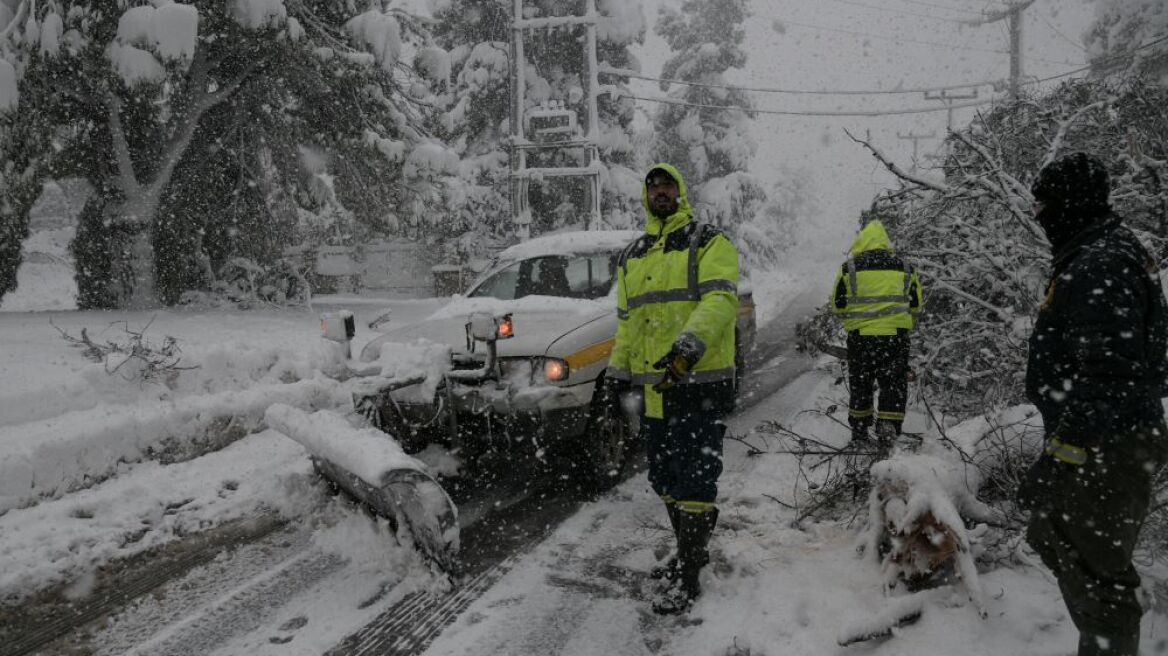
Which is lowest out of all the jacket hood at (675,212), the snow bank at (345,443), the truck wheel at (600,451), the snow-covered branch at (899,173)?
the truck wheel at (600,451)

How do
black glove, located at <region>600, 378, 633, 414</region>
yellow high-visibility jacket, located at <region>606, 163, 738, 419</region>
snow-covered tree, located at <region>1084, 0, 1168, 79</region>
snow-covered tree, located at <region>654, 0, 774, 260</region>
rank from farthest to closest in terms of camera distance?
snow-covered tree, located at <region>654, 0, 774, 260</region> → snow-covered tree, located at <region>1084, 0, 1168, 79</region> → black glove, located at <region>600, 378, 633, 414</region> → yellow high-visibility jacket, located at <region>606, 163, 738, 419</region>

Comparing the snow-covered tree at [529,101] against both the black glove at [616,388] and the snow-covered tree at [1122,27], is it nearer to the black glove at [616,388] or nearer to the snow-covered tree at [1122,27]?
the snow-covered tree at [1122,27]

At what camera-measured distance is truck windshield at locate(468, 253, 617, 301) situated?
5.25 metres

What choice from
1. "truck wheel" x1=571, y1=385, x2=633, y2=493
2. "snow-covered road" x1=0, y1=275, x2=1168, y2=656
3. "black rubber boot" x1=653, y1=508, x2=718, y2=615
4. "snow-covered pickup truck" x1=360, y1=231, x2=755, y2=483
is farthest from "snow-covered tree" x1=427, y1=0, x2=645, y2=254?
"black rubber boot" x1=653, y1=508, x2=718, y2=615

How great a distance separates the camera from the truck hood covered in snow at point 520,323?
425 cm

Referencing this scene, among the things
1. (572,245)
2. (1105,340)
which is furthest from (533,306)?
(1105,340)

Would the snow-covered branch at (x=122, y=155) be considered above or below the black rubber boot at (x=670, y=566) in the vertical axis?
above

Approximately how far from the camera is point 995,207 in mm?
5254

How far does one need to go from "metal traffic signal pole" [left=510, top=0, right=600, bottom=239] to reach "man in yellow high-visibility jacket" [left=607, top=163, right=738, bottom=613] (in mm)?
13654

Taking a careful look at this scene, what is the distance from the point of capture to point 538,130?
17.2 meters

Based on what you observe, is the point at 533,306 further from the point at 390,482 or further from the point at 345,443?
the point at 390,482

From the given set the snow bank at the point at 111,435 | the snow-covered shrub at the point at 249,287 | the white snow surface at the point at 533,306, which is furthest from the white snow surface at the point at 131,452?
the snow-covered shrub at the point at 249,287

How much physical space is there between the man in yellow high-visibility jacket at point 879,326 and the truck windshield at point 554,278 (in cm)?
178

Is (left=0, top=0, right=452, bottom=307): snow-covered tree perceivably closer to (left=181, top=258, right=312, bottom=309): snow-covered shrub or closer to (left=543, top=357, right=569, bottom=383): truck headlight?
(left=181, top=258, right=312, bottom=309): snow-covered shrub
